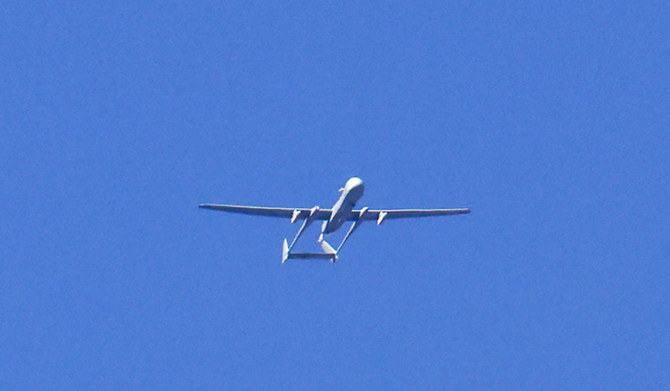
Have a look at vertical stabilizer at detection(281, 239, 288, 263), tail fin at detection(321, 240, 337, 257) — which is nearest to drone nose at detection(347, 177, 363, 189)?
tail fin at detection(321, 240, 337, 257)

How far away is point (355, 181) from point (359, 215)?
8.42m

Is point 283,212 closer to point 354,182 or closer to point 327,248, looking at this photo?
point 327,248

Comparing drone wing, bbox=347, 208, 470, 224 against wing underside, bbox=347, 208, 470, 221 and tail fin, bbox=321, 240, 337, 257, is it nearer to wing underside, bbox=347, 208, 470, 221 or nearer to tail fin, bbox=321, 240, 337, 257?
wing underside, bbox=347, 208, 470, 221

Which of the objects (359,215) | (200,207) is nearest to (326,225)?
(359,215)

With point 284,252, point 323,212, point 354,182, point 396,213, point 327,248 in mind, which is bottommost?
point 284,252

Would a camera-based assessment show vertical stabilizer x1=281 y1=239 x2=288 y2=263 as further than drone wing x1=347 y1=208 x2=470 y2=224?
No

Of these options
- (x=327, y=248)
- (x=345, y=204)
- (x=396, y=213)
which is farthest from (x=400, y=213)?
(x=345, y=204)

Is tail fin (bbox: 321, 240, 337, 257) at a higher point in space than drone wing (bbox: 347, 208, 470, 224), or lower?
lower

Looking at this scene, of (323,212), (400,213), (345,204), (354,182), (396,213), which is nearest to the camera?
(354,182)

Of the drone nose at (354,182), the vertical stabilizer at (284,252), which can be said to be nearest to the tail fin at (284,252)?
the vertical stabilizer at (284,252)

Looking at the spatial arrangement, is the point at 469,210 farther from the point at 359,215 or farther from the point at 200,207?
the point at 200,207

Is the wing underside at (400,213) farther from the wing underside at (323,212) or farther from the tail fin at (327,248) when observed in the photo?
the tail fin at (327,248)

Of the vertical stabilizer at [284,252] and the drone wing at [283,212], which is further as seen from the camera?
the vertical stabilizer at [284,252]

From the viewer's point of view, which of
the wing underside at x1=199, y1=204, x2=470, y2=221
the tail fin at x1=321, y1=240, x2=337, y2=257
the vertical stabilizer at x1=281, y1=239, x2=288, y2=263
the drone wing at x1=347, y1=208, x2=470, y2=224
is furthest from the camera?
the tail fin at x1=321, y1=240, x2=337, y2=257
